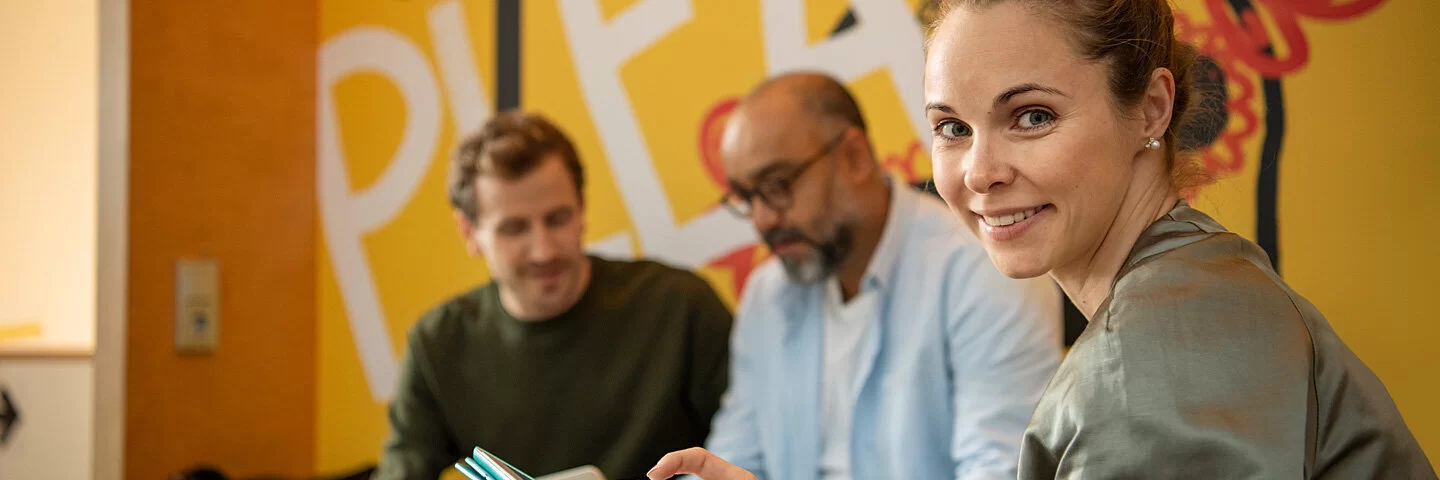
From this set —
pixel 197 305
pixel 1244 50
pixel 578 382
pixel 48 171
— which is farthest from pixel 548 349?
pixel 1244 50

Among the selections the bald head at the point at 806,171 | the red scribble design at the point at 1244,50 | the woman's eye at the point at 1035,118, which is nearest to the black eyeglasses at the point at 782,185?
the bald head at the point at 806,171

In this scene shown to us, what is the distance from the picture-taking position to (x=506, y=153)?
259cm

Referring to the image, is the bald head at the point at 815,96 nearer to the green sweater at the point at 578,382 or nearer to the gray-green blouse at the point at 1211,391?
the green sweater at the point at 578,382

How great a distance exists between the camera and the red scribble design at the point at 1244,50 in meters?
2.04

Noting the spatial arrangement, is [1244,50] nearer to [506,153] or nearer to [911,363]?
[911,363]

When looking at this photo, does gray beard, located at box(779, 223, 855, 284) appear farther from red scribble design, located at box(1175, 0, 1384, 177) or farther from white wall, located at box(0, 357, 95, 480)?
white wall, located at box(0, 357, 95, 480)

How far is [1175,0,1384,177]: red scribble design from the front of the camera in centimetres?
204

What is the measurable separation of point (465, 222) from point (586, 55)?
0.60 meters

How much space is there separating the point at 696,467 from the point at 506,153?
1.51 meters

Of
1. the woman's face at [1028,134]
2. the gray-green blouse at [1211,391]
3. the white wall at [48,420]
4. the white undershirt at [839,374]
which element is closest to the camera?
the gray-green blouse at [1211,391]

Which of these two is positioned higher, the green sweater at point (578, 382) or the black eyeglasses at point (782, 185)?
the black eyeglasses at point (782, 185)

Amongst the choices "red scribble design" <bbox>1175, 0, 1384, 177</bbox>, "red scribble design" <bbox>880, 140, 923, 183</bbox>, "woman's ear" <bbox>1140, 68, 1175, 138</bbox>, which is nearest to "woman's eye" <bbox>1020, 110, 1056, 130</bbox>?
"woman's ear" <bbox>1140, 68, 1175, 138</bbox>

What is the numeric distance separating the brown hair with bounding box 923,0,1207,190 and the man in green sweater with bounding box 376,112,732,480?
62.1 inches

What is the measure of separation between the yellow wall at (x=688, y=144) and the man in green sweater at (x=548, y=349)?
256 millimetres
